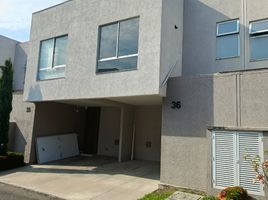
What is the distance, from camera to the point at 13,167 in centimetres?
1306

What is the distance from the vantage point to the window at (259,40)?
36.4 feet

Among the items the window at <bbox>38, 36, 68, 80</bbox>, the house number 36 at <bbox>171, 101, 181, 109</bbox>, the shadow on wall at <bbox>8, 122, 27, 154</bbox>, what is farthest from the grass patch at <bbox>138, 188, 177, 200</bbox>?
the shadow on wall at <bbox>8, 122, 27, 154</bbox>

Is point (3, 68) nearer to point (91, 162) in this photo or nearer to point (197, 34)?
point (91, 162)

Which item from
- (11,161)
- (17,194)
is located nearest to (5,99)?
(11,161)

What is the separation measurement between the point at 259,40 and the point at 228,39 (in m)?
1.36

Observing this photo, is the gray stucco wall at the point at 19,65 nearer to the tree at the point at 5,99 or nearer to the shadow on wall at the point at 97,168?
the tree at the point at 5,99

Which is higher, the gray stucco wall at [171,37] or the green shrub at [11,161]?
the gray stucco wall at [171,37]

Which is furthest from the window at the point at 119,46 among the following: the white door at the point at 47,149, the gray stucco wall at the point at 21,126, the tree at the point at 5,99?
the white door at the point at 47,149

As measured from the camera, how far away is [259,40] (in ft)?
36.9

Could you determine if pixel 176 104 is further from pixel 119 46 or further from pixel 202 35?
pixel 202 35

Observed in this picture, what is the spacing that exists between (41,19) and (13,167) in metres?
8.18

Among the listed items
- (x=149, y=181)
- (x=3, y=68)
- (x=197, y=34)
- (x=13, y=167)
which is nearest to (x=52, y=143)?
(x=13, y=167)

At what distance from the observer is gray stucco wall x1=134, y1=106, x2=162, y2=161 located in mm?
14741

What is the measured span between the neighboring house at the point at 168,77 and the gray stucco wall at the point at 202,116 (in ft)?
0.11
